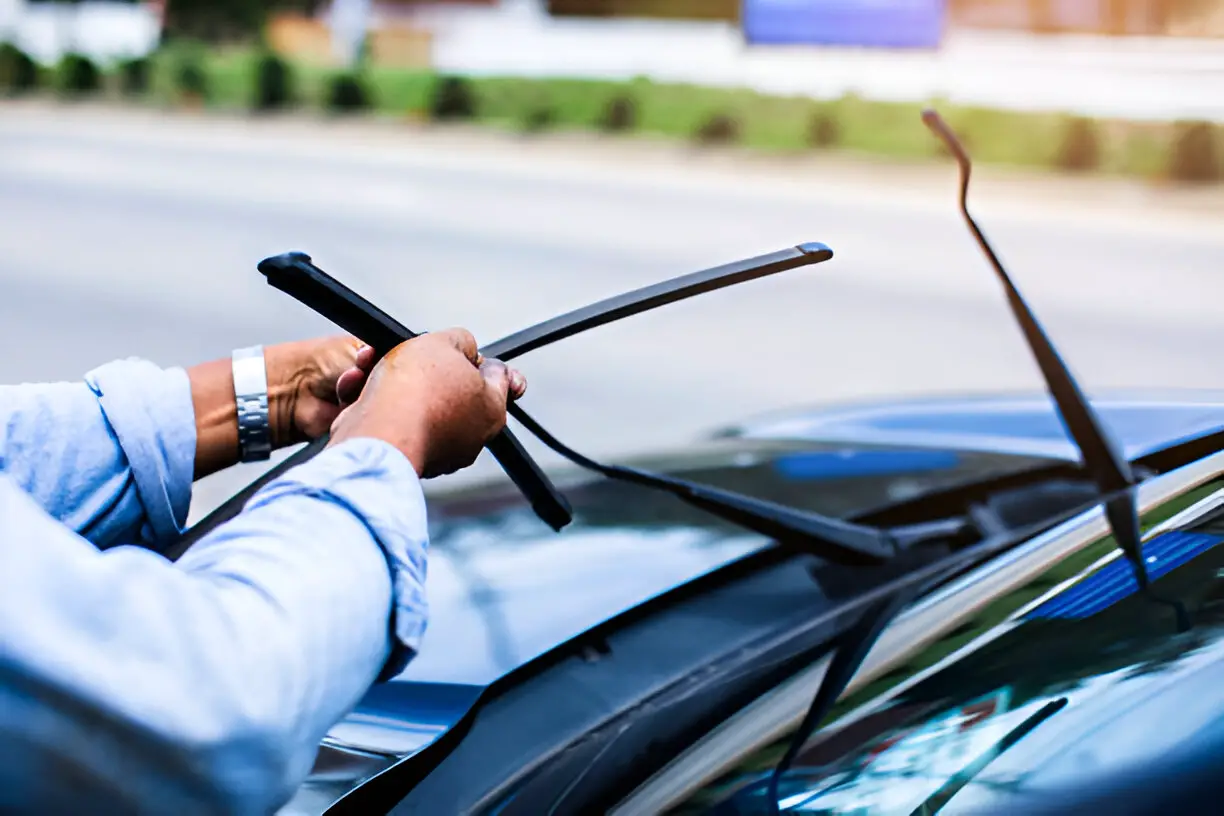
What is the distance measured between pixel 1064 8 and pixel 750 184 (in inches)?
326

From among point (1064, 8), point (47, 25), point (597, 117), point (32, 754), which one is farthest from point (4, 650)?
point (47, 25)

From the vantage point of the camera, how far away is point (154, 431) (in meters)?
1.40

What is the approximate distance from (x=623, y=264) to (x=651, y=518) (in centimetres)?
831

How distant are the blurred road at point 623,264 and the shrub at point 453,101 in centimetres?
285

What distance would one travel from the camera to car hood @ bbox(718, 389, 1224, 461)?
6.00 ft

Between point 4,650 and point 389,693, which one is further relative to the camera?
point 389,693

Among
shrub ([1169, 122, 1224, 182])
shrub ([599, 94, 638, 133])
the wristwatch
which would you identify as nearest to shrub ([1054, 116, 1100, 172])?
shrub ([1169, 122, 1224, 182])

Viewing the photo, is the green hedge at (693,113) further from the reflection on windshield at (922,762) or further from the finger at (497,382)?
the reflection on windshield at (922,762)

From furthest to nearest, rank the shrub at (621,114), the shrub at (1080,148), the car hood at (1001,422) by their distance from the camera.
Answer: the shrub at (621,114) < the shrub at (1080,148) < the car hood at (1001,422)

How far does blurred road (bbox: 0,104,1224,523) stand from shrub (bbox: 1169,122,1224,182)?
843 mm

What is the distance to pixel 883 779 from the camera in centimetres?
102

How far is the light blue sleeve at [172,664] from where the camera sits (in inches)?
32.1

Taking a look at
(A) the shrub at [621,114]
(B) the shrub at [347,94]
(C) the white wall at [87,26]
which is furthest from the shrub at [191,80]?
(A) the shrub at [621,114]

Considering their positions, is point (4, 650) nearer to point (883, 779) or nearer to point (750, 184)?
point (883, 779)
